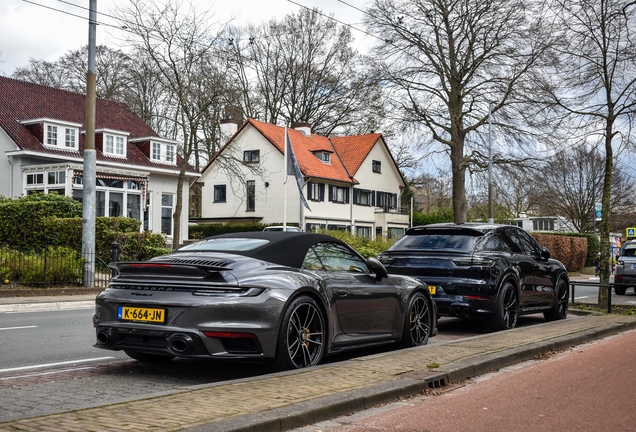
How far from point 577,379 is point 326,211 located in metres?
47.1

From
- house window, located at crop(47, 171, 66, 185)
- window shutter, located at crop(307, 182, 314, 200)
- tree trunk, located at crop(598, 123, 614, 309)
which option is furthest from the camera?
window shutter, located at crop(307, 182, 314, 200)

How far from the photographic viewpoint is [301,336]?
7211mm

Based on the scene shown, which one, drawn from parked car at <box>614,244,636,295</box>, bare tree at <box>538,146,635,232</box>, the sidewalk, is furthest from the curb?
bare tree at <box>538,146,635,232</box>

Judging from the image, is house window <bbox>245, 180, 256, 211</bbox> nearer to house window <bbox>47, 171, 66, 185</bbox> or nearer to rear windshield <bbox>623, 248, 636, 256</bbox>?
house window <bbox>47, 171, 66, 185</bbox>

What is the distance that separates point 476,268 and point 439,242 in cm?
89

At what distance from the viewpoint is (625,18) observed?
1440cm

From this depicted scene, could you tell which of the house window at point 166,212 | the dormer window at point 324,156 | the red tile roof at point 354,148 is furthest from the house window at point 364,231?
the house window at point 166,212

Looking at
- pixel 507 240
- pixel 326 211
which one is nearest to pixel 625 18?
pixel 507 240

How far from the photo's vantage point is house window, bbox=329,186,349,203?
2178 inches

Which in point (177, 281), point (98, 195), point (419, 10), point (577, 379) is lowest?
point (577, 379)

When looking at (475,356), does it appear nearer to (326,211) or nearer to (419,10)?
(419,10)

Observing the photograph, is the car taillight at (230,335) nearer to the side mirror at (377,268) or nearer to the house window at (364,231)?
the side mirror at (377,268)

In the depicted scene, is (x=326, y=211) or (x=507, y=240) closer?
(x=507, y=240)

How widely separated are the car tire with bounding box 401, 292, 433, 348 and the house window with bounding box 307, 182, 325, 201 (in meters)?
43.1
